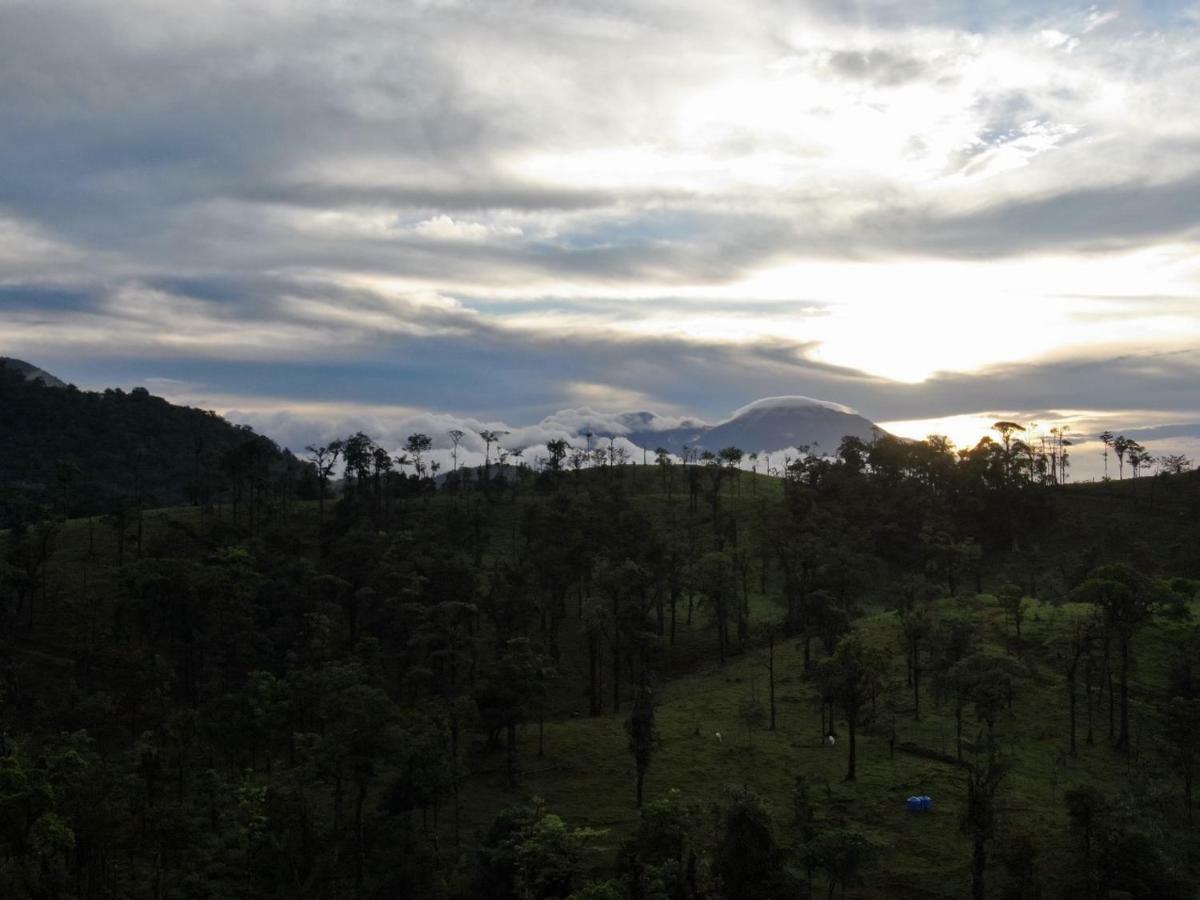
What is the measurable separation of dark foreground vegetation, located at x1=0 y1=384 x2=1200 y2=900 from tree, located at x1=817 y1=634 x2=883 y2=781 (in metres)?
0.25

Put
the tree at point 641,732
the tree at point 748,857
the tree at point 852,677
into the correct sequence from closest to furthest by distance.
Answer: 1. the tree at point 748,857
2. the tree at point 641,732
3. the tree at point 852,677

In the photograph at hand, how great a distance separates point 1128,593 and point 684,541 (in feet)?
265

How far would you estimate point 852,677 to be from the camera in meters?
72.8

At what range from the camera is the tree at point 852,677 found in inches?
2849

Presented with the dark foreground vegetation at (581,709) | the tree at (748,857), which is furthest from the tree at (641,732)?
the tree at (748,857)

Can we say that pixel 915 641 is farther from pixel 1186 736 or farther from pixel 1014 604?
pixel 1186 736

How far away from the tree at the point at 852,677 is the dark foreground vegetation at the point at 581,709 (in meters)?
0.25

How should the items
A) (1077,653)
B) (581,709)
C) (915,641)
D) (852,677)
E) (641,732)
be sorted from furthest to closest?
1. (581,709)
2. (915,641)
3. (1077,653)
4. (852,677)
5. (641,732)

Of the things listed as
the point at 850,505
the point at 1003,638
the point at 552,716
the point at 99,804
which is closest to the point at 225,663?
the point at 552,716

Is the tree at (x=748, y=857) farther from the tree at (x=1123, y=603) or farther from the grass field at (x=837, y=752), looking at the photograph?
the tree at (x=1123, y=603)

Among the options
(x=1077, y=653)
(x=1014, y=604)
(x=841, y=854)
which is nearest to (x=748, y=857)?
(x=841, y=854)

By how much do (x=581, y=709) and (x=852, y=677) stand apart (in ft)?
126

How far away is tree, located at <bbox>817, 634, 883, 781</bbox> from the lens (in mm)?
72375

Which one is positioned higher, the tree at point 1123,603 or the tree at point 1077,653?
the tree at point 1123,603
